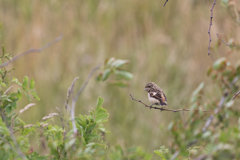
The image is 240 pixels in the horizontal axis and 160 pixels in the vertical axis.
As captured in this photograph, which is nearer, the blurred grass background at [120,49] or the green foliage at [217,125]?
the green foliage at [217,125]

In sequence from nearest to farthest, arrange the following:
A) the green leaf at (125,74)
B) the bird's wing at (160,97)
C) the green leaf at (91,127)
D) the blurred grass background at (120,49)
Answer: the green leaf at (125,74) < the green leaf at (91,127) < the bird's wing at (160,97) < the blurred grass background at (120,49)

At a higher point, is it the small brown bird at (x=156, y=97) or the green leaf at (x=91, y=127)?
the small brown bird at (x=156, y=97)

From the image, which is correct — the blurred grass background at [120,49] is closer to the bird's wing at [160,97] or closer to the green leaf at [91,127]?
the bird's wing at [160,97]

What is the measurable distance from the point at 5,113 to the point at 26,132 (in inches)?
6.1

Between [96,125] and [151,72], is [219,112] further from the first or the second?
[151,72]

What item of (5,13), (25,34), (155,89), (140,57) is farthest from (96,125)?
(5,13)

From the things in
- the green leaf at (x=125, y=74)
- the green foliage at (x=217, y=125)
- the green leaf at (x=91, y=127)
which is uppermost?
the green leaf at (x=91, y=127)

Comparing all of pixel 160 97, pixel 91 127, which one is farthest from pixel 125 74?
pixel 160 97

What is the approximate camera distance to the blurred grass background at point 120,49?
622 centimetres

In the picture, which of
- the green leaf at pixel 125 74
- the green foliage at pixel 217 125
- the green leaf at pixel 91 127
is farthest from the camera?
the green leaf at pixel 91 127

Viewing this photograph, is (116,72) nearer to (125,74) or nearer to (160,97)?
(125,74)

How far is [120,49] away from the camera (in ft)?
22.5

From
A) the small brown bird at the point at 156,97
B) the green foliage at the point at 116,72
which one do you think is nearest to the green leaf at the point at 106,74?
the green foliage at the point at 116,72

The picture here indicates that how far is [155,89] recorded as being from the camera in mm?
4172
